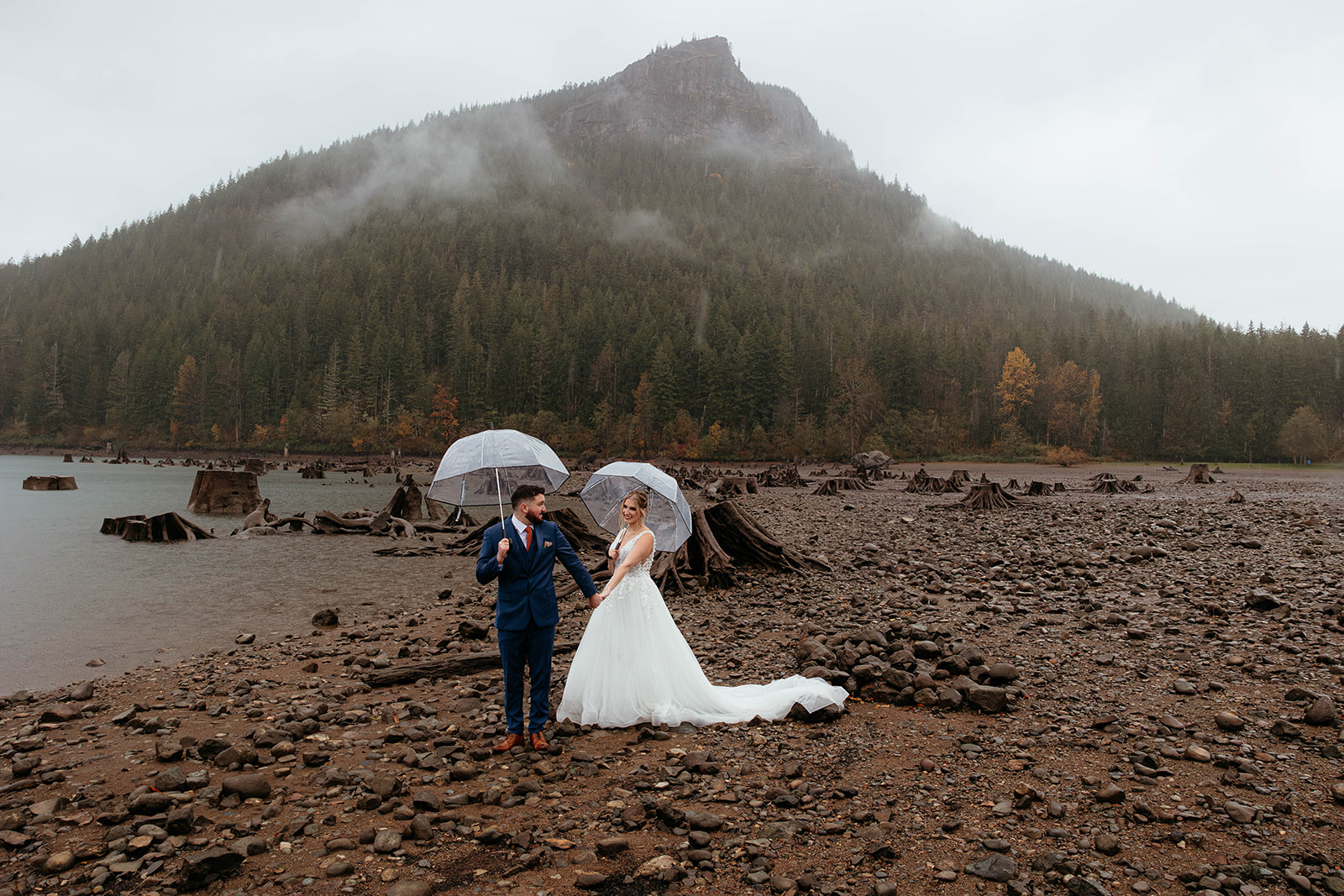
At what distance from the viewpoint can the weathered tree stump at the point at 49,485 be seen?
142 feet

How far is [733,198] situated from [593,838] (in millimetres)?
210282

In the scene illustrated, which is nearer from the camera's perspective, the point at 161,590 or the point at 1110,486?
the point at 161,590

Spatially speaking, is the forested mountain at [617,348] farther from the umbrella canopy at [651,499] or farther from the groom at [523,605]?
the groom at [523,605]

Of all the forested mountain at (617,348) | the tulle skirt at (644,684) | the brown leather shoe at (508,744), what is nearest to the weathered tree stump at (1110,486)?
the tulle skirt at (644,684)

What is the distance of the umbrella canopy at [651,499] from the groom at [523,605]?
5.34 feet

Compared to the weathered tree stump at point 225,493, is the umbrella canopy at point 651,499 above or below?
above

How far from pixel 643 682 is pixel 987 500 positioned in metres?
25.1

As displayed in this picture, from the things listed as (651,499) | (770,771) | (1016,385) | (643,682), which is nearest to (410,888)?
(770,771)

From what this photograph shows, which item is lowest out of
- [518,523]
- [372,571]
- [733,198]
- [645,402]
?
[372,571]

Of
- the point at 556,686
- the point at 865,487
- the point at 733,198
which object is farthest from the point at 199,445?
the point at 733,198

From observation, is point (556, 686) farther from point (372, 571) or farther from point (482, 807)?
point (372, 571)

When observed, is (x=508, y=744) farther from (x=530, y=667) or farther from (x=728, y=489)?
(x=728, y=489)

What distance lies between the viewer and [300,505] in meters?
35.8

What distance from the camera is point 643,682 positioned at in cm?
652
